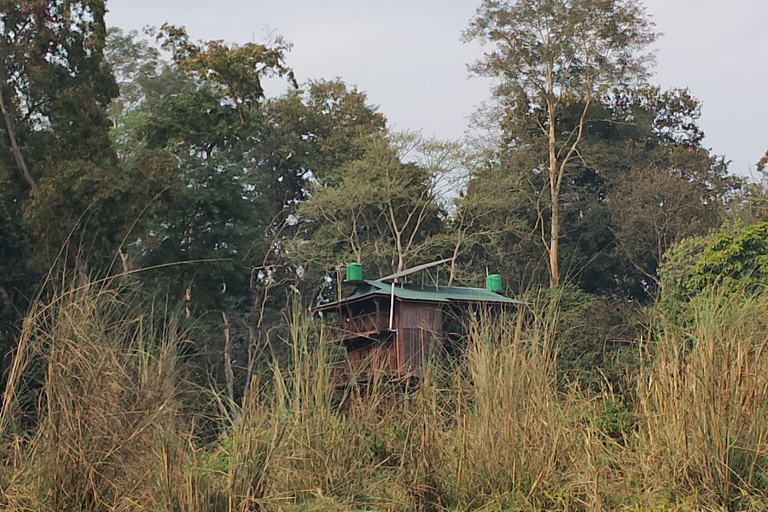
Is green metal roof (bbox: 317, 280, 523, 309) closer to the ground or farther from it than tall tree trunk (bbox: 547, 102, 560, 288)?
closer to the ground

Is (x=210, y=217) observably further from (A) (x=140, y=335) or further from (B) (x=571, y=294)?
(A) (x=140, y=335)

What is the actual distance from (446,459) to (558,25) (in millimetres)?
18700

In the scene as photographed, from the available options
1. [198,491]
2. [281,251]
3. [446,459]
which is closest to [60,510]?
[198,491]

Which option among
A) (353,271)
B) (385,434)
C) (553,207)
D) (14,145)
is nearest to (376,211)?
(553,207)

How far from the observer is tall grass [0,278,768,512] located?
11.3 ft

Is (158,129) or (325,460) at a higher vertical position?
A: (158,129)

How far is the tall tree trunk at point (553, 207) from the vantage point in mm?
20953

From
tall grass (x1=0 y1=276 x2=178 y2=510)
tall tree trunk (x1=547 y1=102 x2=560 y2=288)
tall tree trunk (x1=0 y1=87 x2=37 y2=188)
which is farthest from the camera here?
tall tree trunk (x1=547 y1=102 x2=560 y2=288)

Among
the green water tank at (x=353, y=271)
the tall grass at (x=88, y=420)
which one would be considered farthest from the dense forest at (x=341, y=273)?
the green water tank at (x=353, y=271)

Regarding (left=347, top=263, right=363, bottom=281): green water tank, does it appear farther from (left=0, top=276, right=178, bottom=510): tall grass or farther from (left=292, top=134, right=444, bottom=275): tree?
(left=0, top=276, right=178, bottom=510): tall grass

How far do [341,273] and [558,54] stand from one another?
8.86 metres

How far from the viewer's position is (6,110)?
13.8 meters

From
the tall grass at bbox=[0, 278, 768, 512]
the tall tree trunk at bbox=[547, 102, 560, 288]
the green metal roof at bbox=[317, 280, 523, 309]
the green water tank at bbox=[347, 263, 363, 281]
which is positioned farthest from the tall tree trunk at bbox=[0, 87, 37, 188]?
the tall tree trunk at bbox=[547, 102, 560, 288]

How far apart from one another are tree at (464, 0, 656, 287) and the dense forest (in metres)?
0.07
